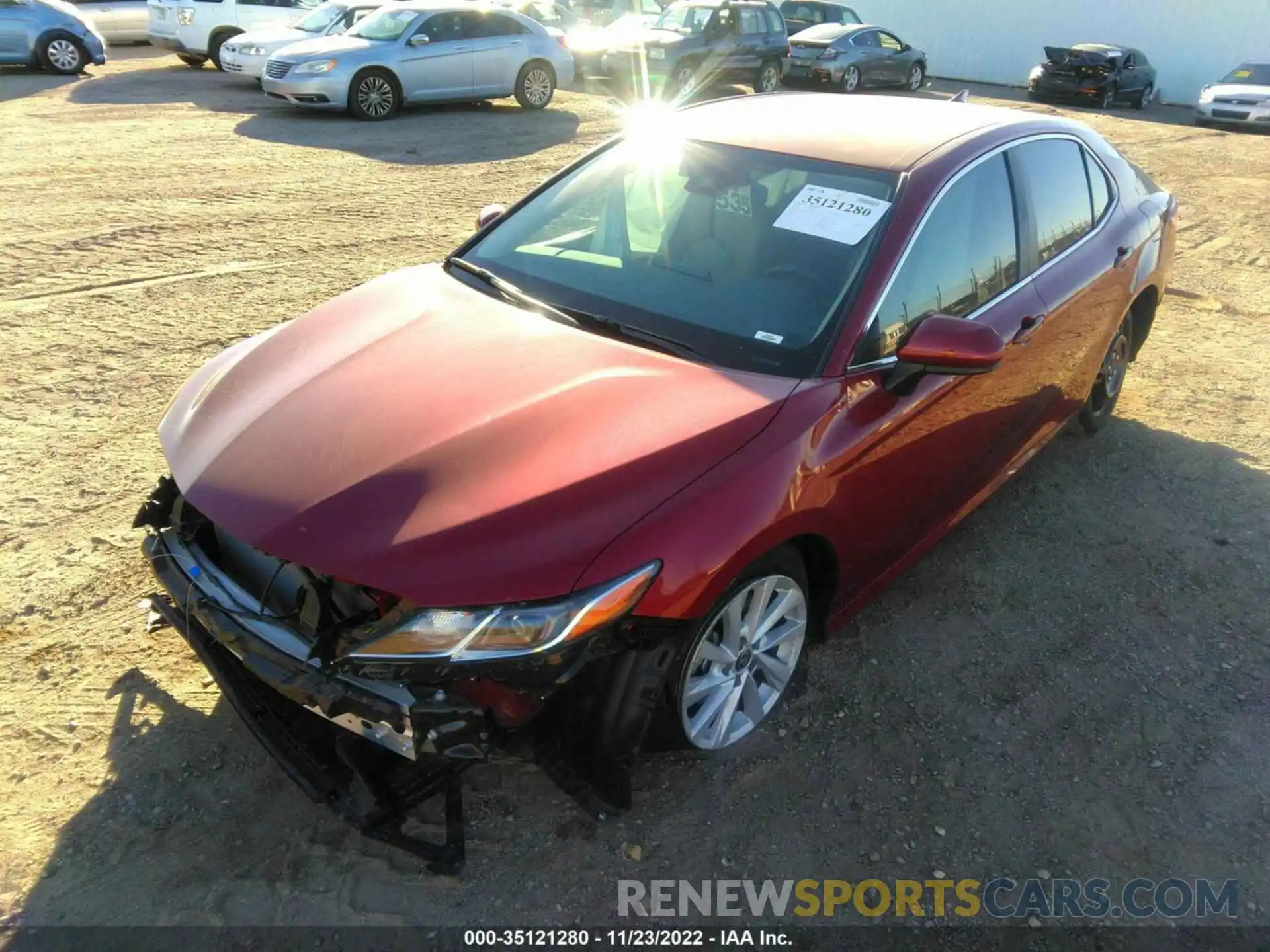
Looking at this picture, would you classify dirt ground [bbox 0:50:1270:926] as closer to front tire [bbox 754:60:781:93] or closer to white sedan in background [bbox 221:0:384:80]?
white sedan in background [bbox 221:0:384:80]

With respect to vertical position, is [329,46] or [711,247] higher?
[329,46]

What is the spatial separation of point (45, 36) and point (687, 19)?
10.4 meters

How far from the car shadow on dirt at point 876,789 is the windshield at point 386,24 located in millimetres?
11719

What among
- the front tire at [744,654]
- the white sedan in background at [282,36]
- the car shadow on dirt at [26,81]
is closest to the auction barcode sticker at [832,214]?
the front tire at [744,654]

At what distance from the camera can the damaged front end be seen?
2.12 meters

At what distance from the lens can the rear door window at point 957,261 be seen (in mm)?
2908

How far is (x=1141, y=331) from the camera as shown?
5.04m

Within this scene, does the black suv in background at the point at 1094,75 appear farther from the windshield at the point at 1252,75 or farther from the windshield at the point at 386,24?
the windshield at the point at 386,24

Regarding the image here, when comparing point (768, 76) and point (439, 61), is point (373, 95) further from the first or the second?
point (768, 76)

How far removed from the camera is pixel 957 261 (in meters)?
3.20

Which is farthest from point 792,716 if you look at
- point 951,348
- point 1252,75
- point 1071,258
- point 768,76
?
point 1252,75

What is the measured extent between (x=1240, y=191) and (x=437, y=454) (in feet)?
40.9

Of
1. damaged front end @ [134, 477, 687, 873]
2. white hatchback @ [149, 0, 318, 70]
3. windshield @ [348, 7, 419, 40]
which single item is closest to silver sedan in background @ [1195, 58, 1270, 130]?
windshield @ [348, 7, 419, 40]

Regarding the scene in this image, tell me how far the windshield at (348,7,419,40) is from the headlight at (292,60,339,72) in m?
1.11
